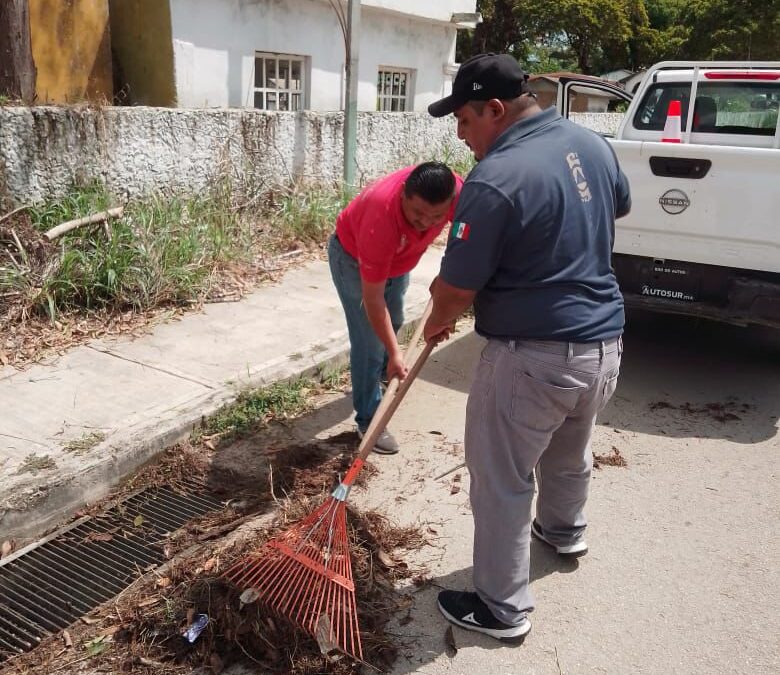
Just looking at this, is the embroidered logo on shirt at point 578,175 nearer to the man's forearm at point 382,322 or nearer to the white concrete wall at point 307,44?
the man's forearm at point 382,322

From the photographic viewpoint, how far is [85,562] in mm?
3186

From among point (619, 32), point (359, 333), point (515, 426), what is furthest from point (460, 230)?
point (619, 32)

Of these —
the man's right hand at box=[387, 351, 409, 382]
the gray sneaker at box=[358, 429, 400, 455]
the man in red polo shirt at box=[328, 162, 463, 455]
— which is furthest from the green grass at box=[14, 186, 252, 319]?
the man's right hand at box=[387, 351, 409, 382]

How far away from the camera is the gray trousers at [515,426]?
8.35 ft

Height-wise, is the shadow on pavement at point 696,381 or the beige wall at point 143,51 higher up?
the beige wall at point 143,51

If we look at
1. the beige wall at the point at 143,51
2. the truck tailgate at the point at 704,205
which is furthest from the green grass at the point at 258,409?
the beige wall at the point at 143,51

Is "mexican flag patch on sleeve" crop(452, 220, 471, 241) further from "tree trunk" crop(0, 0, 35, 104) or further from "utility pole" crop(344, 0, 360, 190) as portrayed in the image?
"utility pole" crop(344, 0, 360, 190)

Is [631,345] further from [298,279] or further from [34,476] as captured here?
[34,476]

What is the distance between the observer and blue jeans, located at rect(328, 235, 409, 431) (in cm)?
387

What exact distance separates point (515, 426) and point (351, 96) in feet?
21.2

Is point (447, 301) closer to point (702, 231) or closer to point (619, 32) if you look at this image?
point (702, 231)

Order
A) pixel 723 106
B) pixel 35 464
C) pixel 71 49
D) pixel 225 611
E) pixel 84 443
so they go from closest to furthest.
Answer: pixel 225 611 → pixel 35 464 → pixel 84 443 → pixel 723 106 → pixel 71 49

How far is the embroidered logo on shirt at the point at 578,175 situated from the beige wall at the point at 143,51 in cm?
753

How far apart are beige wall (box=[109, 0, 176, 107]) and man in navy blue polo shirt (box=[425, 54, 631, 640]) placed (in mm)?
7084
